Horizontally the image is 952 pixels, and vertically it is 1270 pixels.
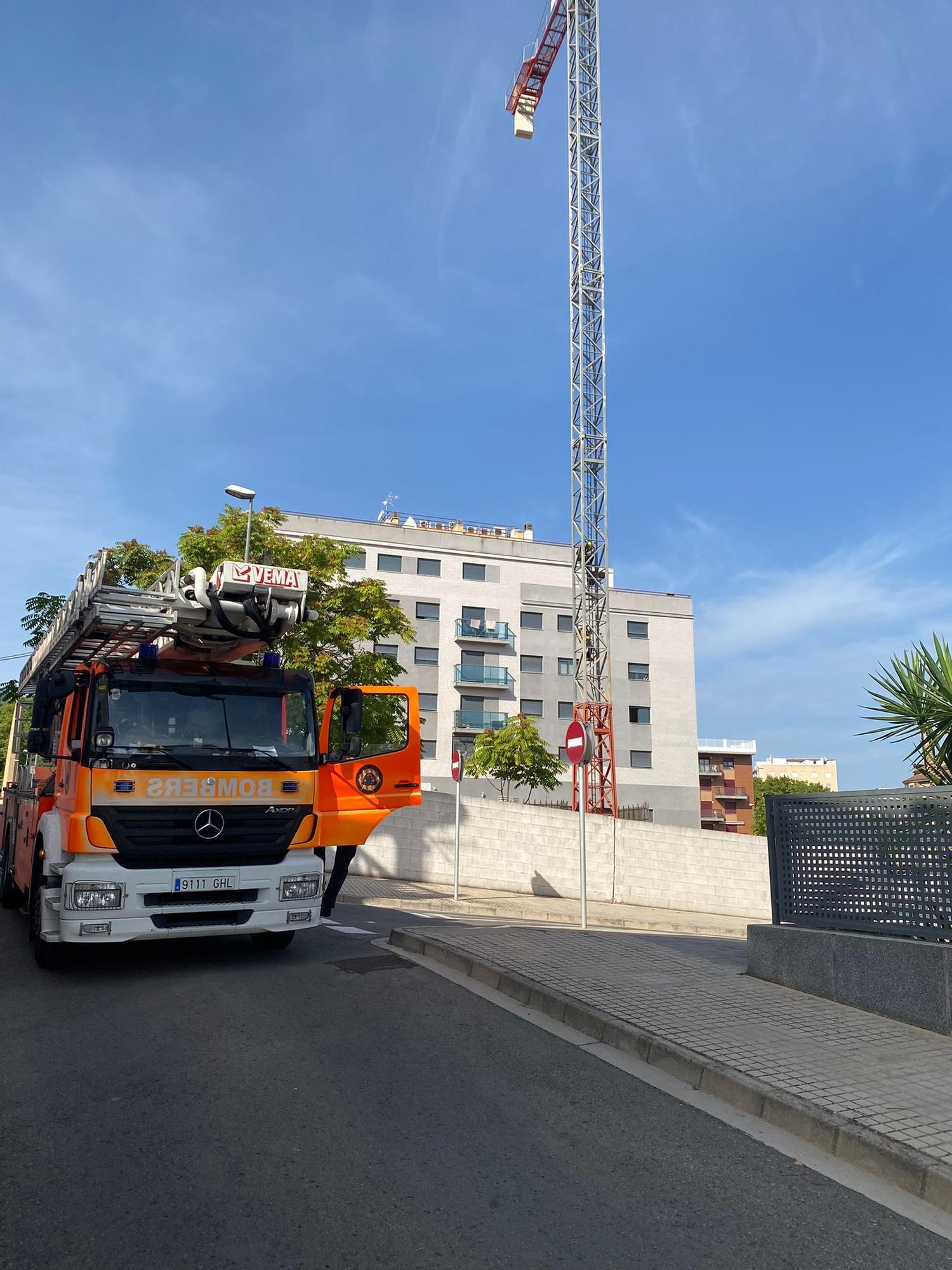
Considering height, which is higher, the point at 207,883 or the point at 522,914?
the point at 207,883

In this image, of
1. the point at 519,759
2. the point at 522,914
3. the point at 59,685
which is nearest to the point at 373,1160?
the point at 59,685

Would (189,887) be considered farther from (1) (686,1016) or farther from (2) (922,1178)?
(2) (922,1178)

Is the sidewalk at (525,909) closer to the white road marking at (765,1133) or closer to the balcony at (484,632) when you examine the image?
the white road marking at (765,1133)

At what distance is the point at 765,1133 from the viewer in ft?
14.4

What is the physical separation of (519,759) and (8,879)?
24.7 metres

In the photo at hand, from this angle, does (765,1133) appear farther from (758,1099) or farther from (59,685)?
(59,685)

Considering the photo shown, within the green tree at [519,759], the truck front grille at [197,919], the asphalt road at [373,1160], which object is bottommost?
the asphalt road at [373,1160]

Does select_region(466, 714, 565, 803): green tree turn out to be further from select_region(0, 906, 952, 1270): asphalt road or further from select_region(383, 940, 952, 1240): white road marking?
select_region(0, 906, 952, 1270): asphalt road

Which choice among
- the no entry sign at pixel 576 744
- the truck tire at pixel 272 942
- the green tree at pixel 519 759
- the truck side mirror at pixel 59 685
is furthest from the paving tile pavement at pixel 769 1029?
the green tree at pixel 519 759

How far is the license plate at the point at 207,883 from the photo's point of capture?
7.56 meters

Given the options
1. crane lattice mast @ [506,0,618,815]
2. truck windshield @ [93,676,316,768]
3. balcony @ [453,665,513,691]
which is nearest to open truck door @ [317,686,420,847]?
truck windshield @ [93,676,316,768]

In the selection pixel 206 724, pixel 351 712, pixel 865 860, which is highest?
pixel 351 712

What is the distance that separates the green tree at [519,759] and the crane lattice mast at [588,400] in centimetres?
590

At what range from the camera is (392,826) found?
2014 centimetres
